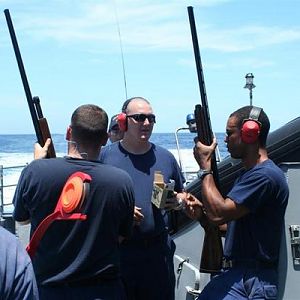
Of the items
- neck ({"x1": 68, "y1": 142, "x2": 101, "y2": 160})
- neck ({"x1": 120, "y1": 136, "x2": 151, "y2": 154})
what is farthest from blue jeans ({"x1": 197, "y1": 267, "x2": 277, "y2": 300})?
neck ({"x1": 120, "y1": 136, "x2": 151, "y2": 154})

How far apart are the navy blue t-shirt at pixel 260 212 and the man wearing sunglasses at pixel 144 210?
0.69m

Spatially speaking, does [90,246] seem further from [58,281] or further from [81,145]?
[81,145]

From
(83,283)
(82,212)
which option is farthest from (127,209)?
(83,283)

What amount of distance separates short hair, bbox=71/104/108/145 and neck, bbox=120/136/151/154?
2.63ft

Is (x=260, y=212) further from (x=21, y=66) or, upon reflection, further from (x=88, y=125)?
(x=21, y=66)

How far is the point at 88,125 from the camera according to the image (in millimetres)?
2920

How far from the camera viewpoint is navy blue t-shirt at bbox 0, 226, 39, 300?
1508 mm

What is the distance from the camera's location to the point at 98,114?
2969 mm

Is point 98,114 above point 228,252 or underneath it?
above

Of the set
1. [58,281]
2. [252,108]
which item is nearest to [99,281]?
[58,281]

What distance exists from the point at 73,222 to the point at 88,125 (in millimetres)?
441

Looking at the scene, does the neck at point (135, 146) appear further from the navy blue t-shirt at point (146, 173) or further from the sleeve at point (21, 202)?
the sleeve at point (21, 202)

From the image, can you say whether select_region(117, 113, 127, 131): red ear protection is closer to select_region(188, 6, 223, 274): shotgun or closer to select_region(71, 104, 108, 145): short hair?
select_region(188, 6, 223, 274): shotgun

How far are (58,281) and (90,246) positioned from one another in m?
0.22
